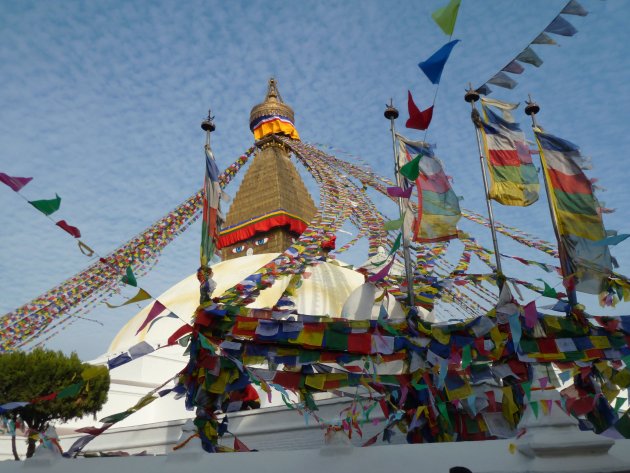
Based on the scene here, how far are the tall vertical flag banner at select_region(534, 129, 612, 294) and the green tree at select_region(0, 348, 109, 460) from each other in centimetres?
989

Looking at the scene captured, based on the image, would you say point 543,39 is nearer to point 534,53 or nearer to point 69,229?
point 534,53

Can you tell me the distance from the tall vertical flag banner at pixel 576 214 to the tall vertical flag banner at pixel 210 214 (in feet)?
20.3

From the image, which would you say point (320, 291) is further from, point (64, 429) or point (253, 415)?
point (64, 429)

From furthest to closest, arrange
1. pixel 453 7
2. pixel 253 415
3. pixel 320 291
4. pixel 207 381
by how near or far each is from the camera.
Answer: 1. pixel 320 291
2. pixel 253 415
3. pixel 207 381
4. pixel 453 7

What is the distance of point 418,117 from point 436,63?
1.11 meters

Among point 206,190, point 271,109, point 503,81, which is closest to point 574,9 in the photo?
point 503,81

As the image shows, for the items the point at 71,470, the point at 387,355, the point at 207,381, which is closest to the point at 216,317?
the point at 207,381

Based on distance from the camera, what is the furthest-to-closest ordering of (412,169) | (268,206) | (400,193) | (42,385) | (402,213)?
(268,206) → (42,385) → (402,213) → (400,193) → (412,169)

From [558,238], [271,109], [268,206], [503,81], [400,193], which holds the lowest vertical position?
[558,238]

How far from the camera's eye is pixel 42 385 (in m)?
11.1

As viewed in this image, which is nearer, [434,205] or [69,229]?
[69,229]

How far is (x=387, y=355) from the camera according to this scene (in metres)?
8.16

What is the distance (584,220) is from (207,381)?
23.2 ft

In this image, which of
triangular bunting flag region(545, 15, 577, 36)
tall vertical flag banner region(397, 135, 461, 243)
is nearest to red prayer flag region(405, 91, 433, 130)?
tall vertical flag banner region(397, 135, 461, 243)
